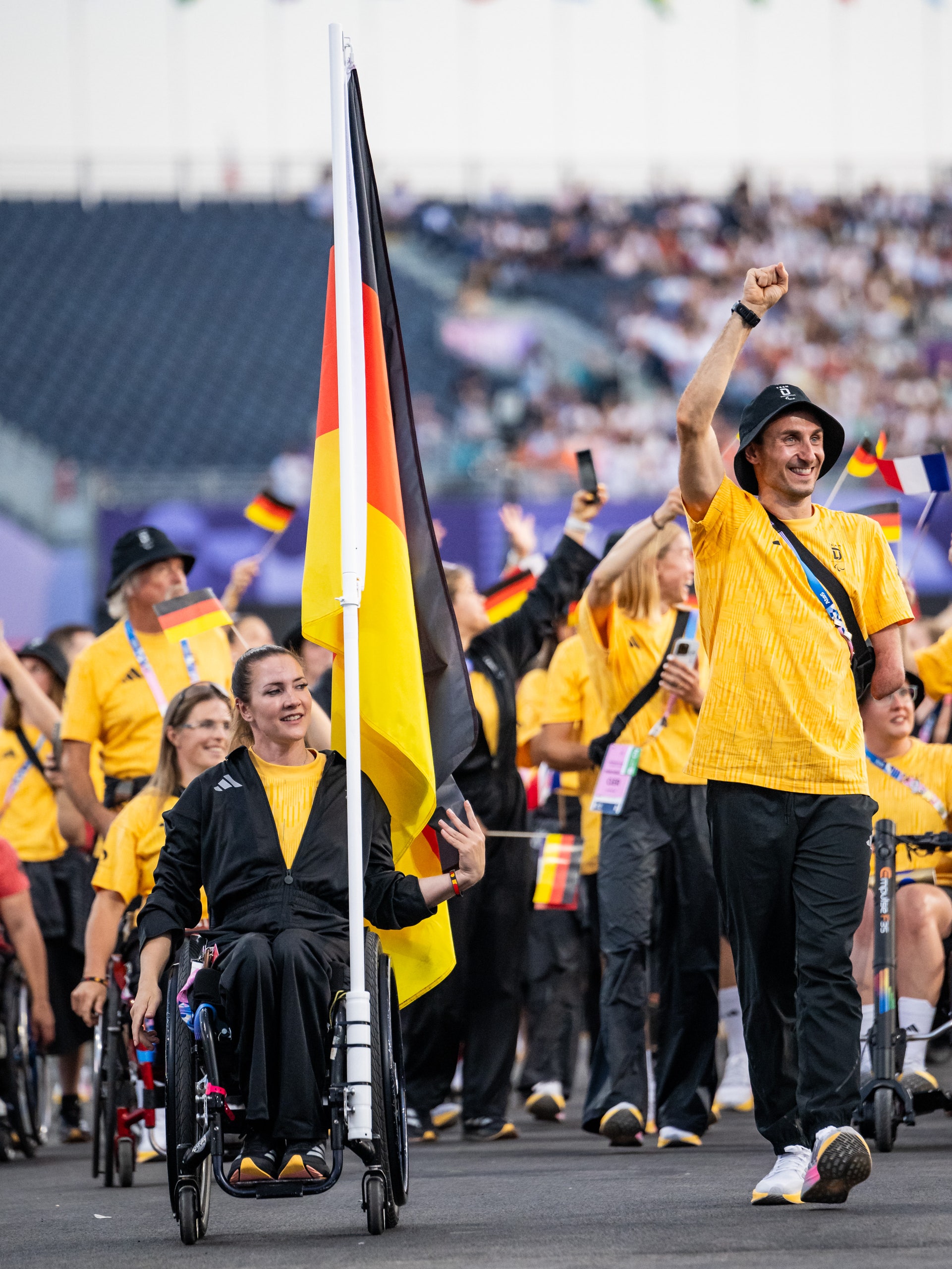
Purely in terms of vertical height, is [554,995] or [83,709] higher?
[83,709]

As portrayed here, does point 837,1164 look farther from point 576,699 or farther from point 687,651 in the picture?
point 576,699

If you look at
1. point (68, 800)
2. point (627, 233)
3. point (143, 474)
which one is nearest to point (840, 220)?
point (627, 233)

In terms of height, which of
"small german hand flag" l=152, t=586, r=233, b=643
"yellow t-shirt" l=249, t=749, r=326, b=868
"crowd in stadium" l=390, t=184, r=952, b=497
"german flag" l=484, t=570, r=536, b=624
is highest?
"crowd in stadium" l=390, t=184, r=952, b=497

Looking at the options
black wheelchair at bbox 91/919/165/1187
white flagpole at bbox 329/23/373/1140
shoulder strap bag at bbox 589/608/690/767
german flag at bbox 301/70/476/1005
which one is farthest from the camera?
shoulder strap bag at bbox 589/608/690/767

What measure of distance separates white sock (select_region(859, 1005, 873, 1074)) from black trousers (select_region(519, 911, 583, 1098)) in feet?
5.22

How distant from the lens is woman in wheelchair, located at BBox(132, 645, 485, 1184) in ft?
14.9

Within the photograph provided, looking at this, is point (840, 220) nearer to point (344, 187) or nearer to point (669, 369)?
point (669, 369)

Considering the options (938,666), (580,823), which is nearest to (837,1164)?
(938,666)

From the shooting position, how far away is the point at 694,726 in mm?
6926

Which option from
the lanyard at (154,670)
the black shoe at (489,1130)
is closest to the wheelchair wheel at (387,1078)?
the black shoe at (489,1130)

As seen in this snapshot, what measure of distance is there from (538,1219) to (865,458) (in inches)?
149

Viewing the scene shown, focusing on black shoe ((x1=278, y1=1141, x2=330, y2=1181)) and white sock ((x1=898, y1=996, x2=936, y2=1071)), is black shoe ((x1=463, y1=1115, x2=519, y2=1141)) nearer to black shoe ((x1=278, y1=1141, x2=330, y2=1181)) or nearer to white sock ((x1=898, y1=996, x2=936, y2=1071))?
white sock ((x1=898, y1=996, x2=936, y2=1071))

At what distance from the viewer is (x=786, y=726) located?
4.77 meters

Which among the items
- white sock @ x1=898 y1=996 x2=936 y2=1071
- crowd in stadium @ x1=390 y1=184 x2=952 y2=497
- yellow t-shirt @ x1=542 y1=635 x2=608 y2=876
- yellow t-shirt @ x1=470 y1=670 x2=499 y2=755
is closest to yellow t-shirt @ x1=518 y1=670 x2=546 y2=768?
yellow t-shirt @ x1=542 y1=635 x2=608 y2=876
